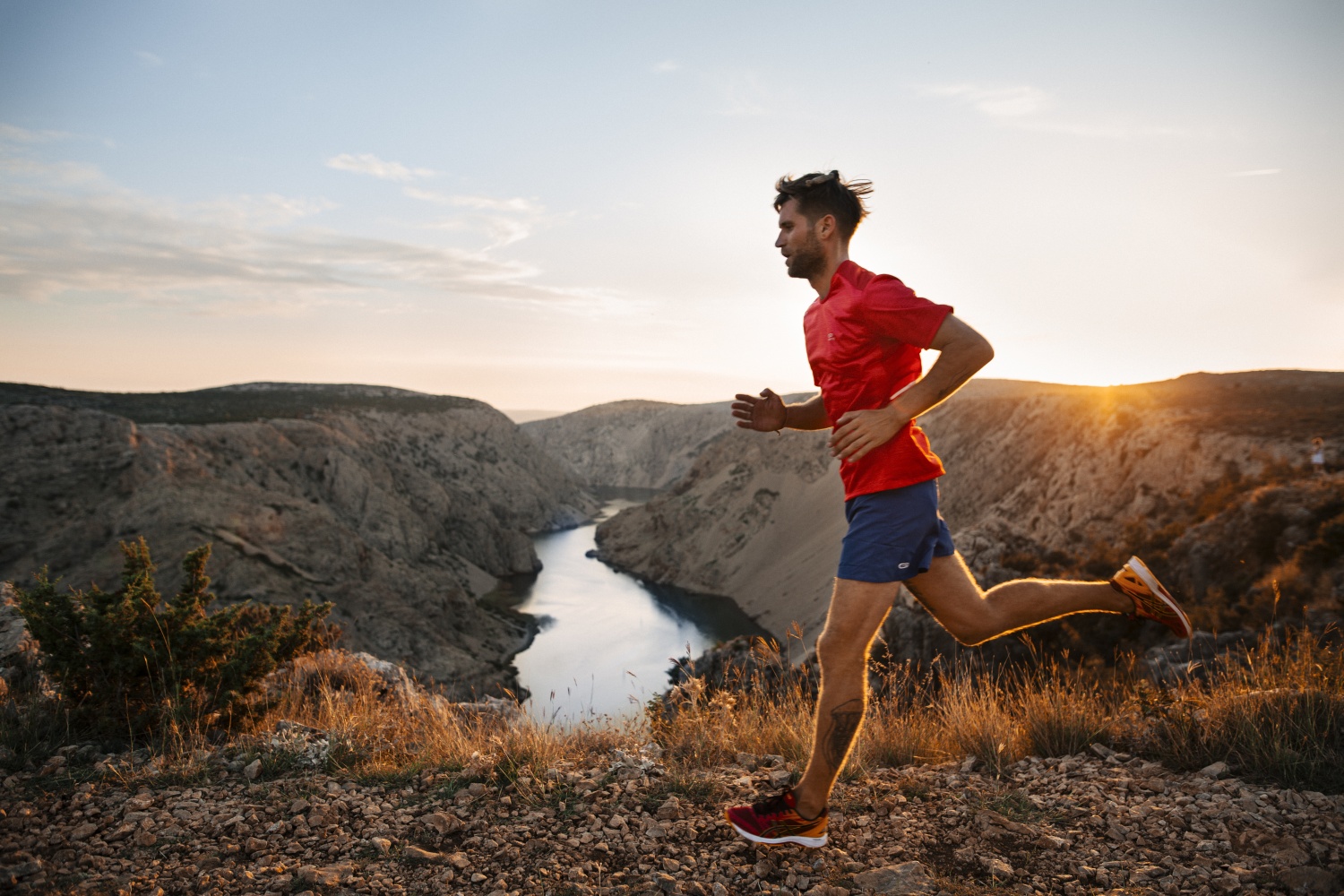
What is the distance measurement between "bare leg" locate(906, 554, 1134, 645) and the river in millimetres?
18726

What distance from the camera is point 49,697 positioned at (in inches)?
153

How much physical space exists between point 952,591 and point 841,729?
0.68m

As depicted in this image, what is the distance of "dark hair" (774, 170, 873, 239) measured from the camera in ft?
8.66

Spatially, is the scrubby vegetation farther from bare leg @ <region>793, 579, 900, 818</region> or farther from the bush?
bare leg @ <region>793, 579, 900, 818</region>

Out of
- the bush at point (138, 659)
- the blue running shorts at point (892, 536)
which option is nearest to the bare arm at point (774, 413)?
the blue running shorts at point (892, 536)

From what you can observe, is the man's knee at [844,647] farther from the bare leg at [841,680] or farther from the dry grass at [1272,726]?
the dry grass at [1272,726]

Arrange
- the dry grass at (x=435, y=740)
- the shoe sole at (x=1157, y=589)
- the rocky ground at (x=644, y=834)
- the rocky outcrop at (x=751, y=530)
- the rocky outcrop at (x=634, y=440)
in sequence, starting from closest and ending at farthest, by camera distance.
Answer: the rocky ground at (x=644, y=834), the shoe sole at (x=1157, y=589), the dry grass at (x=435, y=740), the rocky outcrop at (x=751, y=530), the rocky outcrop at (x=634, y=440)

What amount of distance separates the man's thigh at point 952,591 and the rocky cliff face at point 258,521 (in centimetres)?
741

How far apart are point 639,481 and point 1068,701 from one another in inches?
4142

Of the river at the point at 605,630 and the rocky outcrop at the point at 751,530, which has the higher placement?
the rocky outcrop at the point at 751,530

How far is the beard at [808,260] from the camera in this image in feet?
8.72

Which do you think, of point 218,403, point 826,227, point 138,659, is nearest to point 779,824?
point 826,227

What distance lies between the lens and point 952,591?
2654mm

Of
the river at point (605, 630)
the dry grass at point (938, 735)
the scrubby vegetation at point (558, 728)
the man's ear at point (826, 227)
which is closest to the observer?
the man's ear at point (826, 227)
